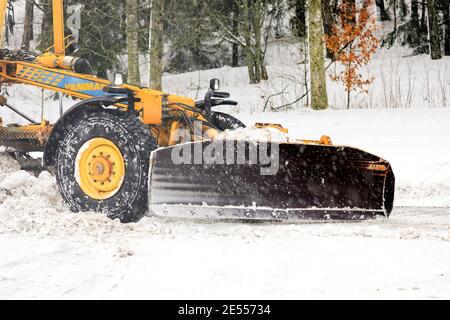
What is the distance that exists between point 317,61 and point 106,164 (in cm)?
900

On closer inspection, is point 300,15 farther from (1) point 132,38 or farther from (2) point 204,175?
(2) point 204,175

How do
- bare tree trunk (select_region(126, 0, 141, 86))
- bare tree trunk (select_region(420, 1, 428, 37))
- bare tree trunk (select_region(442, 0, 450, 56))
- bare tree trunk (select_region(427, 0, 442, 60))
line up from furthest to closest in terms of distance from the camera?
bare tree trunk (select_region(420, 1, 428, 37)) → bare tree trunk (select_region(442, 0, 450, 56)) → bare tree trunk (select_region(427, 0, 442, 60)) → bare tree trunk (select_region(126, 0, 141, 86))

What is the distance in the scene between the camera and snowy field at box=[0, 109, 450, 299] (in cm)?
316

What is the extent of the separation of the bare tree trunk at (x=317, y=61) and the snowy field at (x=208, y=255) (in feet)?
23.6

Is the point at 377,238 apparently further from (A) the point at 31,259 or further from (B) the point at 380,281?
(A) the point at 31,259

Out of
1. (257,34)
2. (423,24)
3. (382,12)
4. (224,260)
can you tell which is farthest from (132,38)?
(382,12)

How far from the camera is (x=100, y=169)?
494cm

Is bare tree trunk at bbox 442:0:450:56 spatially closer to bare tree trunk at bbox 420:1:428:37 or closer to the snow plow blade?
bare tree trunk at bbox 420:1:428:37

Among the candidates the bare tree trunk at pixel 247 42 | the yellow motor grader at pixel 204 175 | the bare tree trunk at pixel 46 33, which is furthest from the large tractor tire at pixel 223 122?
the bare tree trunk at pixel 247 42

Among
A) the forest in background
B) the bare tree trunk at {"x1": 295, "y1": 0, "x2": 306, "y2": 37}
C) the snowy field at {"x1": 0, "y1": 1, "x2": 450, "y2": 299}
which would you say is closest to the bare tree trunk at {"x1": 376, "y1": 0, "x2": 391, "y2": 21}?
the forest in background

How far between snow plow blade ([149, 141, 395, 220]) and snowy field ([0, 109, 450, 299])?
0.13 metres

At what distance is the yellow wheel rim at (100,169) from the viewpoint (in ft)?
16.0

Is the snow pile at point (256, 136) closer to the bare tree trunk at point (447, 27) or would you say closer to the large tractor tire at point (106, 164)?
the large tractor tire at point (106, 164)

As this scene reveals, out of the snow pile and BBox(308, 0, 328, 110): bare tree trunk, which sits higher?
BBox(308, 0, 328, 110): bare tree trunk
